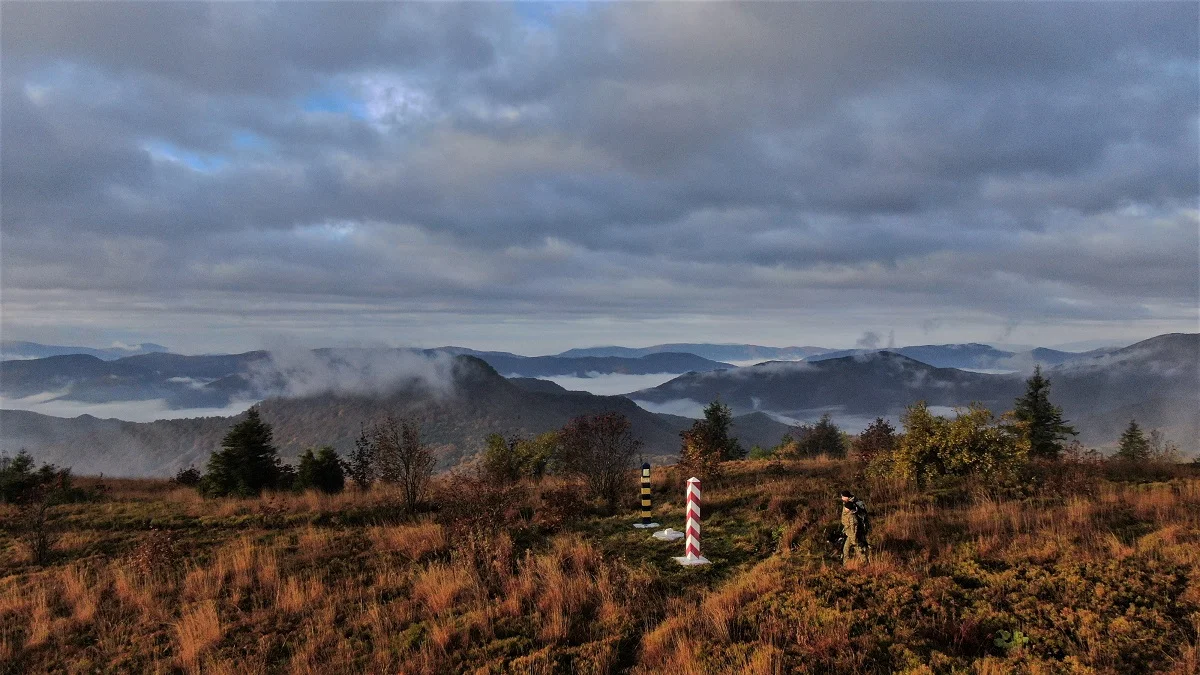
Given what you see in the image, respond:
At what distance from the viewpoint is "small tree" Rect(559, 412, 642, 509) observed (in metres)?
15.9

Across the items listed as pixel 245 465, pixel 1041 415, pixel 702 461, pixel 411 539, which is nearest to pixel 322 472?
pixel 245 465

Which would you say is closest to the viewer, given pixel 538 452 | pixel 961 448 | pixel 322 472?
pixel 961 448

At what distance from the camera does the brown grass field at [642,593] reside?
20.8 ft

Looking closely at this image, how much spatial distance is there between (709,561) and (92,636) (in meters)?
9.09

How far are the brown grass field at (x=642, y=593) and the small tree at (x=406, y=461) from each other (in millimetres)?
2296

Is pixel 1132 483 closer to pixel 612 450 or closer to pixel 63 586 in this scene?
pixel 612 450

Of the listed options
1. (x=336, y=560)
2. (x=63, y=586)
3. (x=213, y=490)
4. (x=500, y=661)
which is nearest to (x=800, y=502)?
(x=500, y=661)

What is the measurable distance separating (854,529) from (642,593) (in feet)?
11.4

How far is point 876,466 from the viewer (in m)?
15.8

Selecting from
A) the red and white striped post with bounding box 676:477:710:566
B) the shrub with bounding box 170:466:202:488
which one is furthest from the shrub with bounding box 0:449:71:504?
the red and white striped post with bounding box 676:477:710:566

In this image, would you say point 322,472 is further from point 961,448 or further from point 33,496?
point 961,448

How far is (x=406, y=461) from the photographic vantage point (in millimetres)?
15445

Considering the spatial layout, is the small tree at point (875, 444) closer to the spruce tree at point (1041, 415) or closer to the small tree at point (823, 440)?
the spruce tree at point (1041, 415)

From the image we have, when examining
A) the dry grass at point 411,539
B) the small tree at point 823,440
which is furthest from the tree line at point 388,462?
the small tree at point 823,440
